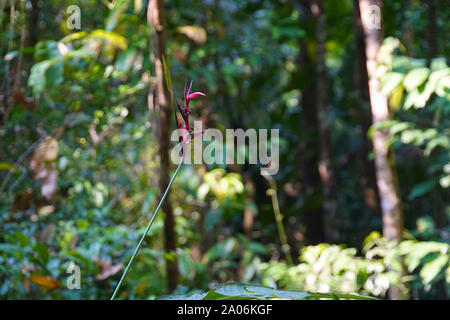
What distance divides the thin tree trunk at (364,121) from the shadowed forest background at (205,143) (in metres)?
0.01

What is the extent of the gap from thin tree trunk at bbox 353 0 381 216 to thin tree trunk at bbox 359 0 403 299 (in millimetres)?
1085

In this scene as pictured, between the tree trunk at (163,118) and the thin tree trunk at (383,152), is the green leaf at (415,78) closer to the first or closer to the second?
the thin tree trunk at (383,152)

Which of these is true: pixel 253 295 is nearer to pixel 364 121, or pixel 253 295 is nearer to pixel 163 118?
pixel 163 118

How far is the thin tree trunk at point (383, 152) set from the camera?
1.62 metres

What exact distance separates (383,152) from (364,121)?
4.21 ft

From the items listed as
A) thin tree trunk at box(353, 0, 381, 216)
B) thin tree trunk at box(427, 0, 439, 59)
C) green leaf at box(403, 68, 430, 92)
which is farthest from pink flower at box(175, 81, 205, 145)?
thin tree trunk at box(353, 0, 381, 216)

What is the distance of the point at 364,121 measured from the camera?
2.87 metres

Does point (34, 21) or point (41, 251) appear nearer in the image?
point (41, 251)

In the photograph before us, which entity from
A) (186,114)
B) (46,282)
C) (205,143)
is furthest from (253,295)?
(205,143)


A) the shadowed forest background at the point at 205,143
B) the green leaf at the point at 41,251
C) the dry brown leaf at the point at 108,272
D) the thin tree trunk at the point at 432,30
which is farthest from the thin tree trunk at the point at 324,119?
the green leaf at the point at 41,251

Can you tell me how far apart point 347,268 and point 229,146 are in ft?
2.31
